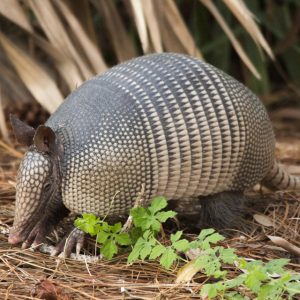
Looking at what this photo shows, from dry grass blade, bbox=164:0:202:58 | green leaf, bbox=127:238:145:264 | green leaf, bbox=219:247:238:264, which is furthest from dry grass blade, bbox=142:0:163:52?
green leaf, bbox=219:247:238:264

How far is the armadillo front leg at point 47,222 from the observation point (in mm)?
4137

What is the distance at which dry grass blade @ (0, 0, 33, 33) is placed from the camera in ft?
18.7

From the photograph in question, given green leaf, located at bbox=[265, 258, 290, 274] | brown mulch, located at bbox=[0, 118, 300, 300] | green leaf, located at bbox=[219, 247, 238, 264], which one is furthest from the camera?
brown mulch, located at bbox=[0, 118, 300, 300]

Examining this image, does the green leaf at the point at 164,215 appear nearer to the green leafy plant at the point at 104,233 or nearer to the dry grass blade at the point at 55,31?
the green leafy plant at the point at 104,233

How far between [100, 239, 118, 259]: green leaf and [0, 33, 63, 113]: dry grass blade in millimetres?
1976

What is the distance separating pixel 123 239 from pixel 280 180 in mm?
1610

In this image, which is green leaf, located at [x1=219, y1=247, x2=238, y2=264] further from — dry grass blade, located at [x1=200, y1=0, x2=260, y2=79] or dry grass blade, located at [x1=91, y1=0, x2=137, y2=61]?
dry grass blade, located at [x1=91, y1=0, x2=137, y2=61]

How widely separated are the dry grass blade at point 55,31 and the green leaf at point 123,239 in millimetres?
2323

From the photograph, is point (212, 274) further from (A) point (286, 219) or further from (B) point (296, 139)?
(B) point (296, 139)

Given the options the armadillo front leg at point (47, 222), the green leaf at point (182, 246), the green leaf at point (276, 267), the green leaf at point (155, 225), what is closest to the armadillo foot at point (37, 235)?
the armadillo front leg at point (47, 222)

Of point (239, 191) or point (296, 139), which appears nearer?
point (239, 191)

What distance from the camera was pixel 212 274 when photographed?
11.3 feet

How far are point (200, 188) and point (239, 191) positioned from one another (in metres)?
0.36

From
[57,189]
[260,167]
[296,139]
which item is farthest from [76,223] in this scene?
[296,139]
